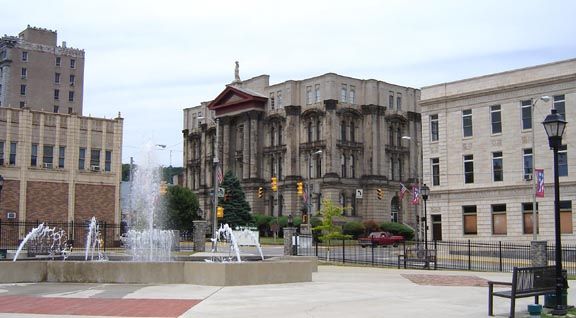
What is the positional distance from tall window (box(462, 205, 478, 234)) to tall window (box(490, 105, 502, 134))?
5878 mm

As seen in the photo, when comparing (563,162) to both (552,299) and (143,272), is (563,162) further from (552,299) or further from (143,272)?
(143,272)

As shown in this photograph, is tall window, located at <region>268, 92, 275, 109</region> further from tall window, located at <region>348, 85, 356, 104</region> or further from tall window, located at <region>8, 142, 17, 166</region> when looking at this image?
tall window, located at <region>8, 142, 17, 166</region>

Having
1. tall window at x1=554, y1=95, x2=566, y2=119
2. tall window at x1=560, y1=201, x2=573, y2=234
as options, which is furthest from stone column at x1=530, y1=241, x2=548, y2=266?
tall window at x1=554, y1=95, x2=566, y2=119

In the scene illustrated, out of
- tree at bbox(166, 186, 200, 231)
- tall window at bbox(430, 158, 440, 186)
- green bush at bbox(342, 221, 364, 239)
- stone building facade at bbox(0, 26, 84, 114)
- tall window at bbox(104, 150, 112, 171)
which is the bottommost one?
green bush at bbox(342, 221, 364, 239)

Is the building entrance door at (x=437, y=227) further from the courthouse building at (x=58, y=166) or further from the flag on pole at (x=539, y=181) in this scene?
the courthouse building at (x=58, y=166)

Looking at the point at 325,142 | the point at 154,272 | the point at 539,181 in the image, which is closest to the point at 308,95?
the point at 325,142

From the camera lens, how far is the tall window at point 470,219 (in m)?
50.6

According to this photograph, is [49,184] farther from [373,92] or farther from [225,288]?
[373,92]

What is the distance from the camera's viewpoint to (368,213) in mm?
90812

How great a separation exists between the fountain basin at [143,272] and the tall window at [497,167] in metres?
32.0

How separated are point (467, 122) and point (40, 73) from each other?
89081 mm

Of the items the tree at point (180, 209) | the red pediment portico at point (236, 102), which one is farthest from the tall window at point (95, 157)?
the red pediment portico at point (236, 102)

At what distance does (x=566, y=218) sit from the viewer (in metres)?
45.8

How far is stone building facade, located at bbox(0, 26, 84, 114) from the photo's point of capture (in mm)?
115938
